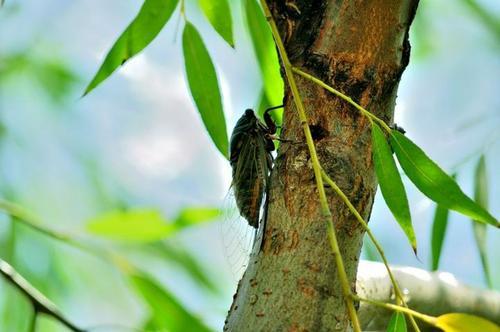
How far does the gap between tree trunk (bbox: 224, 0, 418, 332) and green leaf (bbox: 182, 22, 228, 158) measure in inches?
3.9

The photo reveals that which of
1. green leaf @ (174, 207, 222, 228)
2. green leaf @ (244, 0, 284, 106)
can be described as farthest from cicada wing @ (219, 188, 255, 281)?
green leaf @ (244, 0, 284, 106)

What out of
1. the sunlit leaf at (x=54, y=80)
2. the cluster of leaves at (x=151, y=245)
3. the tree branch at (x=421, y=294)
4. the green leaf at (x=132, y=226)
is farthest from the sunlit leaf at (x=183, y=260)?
the sunlit leaf at (x=54, y=80)

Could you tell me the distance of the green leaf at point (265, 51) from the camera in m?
1.13

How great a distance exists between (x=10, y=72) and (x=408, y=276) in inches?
40.7

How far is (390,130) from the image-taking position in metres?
0.86

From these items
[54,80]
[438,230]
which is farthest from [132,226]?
[54,80]

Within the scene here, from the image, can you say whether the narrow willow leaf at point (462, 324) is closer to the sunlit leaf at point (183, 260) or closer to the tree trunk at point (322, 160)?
the tree trunk at point (322, 160)

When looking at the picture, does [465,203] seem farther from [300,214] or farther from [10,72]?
[10,72]

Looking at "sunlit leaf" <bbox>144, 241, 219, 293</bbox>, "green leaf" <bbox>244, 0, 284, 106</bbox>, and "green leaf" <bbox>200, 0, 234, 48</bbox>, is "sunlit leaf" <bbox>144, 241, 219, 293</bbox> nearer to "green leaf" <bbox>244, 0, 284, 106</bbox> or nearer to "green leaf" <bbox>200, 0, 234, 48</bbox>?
"green leaf" <bbox>244, 0, 284, 106</bbox>

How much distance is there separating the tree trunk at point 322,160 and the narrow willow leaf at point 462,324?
0.10 meters

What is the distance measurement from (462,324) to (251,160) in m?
0.41

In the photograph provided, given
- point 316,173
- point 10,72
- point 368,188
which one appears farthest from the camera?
point 10,72

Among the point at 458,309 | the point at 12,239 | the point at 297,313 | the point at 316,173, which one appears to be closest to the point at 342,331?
the point at 297,313

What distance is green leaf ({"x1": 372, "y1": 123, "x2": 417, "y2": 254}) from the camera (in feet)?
2.78
